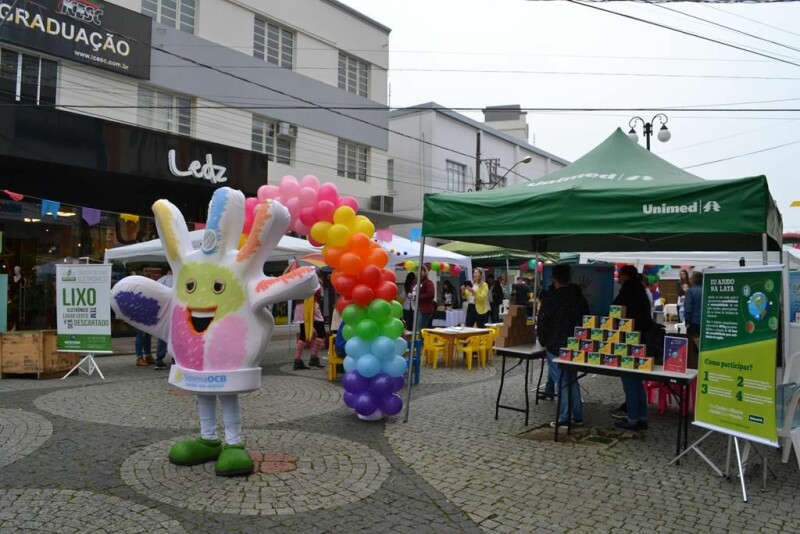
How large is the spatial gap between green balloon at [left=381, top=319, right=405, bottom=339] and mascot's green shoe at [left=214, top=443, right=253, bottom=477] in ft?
7.48

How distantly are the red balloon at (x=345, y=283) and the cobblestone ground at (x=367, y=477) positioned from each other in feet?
4.98

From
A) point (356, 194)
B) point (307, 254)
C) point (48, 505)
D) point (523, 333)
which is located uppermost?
point (356, 194)

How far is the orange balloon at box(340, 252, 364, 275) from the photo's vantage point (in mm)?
6426

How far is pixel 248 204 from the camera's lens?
6266 mm

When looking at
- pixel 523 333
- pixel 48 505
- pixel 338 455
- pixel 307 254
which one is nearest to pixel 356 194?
pixel 307 254

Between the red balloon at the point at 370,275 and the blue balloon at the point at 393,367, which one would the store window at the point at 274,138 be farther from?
the blue balloon at the point at 393,367

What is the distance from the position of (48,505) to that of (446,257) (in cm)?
1017

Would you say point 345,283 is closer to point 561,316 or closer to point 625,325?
point 561,316

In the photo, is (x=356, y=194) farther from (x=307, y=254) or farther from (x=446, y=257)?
(x=307, y=254)

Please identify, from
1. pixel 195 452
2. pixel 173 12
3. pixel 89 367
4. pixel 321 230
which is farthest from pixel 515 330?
pixel 173 12

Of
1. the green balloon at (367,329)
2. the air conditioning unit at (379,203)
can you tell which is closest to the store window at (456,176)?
the air conditioning unit at (379,203)

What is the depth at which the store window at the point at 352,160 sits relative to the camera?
19297 millimetres

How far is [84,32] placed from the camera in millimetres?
12414

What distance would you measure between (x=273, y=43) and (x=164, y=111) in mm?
4617
